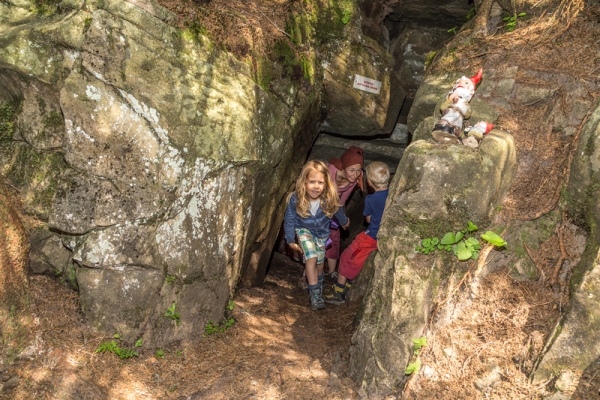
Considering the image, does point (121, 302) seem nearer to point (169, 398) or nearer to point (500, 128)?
point (169, 398)

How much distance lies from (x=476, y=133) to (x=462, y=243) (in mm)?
1114

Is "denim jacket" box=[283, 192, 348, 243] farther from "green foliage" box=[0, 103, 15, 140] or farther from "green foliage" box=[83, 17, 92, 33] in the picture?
"green foliage" box=[0, 103, 15, 140]

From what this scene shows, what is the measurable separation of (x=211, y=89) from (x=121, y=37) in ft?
3.13

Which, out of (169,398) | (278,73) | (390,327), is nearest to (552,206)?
(390,327)

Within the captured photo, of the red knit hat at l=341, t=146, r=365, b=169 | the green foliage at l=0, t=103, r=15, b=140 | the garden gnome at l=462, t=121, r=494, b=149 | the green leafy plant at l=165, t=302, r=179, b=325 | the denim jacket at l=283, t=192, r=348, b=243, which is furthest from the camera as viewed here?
the red knit hat at l=341, t=146, r=365, b=169

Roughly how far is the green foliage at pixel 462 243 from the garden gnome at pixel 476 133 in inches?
31.8

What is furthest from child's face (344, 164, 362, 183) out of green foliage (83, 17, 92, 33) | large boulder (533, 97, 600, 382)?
green foliage (83, 17, 92, 33)

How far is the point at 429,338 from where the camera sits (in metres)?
3.80

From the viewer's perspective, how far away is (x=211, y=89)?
4.69m

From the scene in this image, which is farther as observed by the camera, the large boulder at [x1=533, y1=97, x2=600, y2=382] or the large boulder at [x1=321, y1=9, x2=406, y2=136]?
the large boulder at [x1=321, y1=9, x2=406, y2=136]

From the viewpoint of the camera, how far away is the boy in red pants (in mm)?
5738

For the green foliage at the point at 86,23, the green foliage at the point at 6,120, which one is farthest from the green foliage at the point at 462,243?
the green foliage at the point at 6,120

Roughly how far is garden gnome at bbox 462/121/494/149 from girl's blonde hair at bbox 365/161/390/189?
4.46ft

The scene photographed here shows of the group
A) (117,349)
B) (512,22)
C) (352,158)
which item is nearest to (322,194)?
(352,158)
